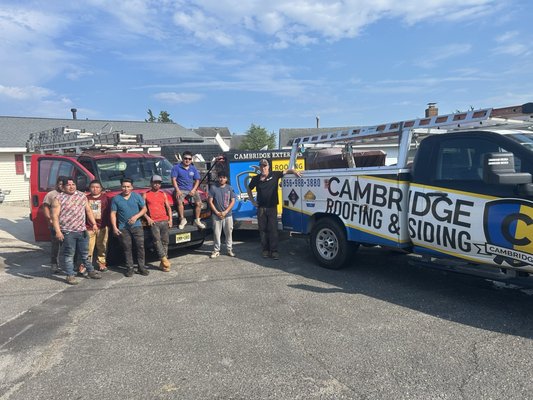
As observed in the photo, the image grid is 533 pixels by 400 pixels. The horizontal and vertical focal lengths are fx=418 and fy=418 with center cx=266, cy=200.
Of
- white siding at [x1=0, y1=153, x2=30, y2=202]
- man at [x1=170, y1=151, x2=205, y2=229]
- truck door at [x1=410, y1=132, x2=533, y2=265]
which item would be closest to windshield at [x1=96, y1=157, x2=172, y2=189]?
man at [x1=170, y1=151, x2=205, y2=229]

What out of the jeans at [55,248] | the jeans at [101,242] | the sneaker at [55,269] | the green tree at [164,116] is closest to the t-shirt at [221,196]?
the jeans at [101,242]

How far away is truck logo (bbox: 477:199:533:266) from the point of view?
4293 mm

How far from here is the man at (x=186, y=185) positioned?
7.86 metres

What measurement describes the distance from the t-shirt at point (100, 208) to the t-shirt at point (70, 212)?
51cm

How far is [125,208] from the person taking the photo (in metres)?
6.82

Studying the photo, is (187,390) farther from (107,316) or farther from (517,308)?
(517,308)

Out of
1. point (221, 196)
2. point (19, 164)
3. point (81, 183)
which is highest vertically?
point (19, 164)

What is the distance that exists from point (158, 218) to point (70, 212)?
4.55ft

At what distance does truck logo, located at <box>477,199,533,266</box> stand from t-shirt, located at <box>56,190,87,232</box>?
5.73m

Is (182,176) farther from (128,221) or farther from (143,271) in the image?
(143,271)

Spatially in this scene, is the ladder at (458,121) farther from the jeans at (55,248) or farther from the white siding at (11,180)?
the white siding at (11,180)

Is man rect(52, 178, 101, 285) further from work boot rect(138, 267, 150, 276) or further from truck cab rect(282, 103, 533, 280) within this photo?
truck cab rect(282, 103, 533, 280)

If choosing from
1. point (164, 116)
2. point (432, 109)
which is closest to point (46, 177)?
point (432, 109)

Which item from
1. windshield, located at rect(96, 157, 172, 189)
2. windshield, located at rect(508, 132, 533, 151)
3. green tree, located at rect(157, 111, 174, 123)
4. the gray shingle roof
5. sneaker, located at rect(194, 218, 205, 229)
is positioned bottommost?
sneaker, located at rect(194, 218, 205, 229)
